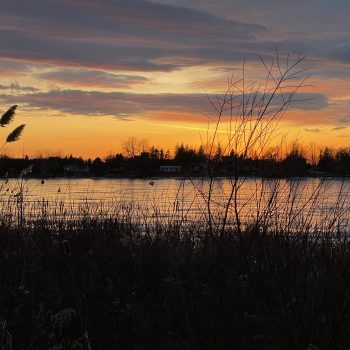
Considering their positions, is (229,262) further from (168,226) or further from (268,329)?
(168,226)

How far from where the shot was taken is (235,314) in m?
5.14

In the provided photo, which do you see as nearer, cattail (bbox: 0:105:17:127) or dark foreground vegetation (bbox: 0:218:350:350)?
dark foreground vegetation (bbox: 0:218:350:350)

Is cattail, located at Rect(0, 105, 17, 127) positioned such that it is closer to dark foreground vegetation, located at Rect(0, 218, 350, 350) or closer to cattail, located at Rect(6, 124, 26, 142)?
cattail, located at Rect(6, 124, 26, 142)

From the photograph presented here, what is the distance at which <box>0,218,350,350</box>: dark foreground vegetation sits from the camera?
3.97 m

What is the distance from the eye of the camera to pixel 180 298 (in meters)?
5.55

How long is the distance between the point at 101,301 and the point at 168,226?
16.4 feet

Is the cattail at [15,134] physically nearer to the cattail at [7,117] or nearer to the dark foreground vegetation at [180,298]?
the cattail at [7,117]

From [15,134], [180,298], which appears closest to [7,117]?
[15,134]

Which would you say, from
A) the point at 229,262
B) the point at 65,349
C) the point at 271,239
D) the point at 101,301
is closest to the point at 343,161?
the point at 271,239

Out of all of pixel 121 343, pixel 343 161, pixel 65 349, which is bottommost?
pixel 121 343

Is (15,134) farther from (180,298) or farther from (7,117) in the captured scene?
(180,298)

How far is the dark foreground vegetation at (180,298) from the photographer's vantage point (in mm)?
3971

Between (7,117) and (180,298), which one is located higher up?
(7,117)

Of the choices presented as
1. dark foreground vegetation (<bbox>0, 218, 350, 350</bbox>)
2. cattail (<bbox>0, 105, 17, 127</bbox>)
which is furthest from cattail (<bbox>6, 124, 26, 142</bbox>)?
dark foreground vegetation (<bbox>0, 218, 350, 350</bbox>)
